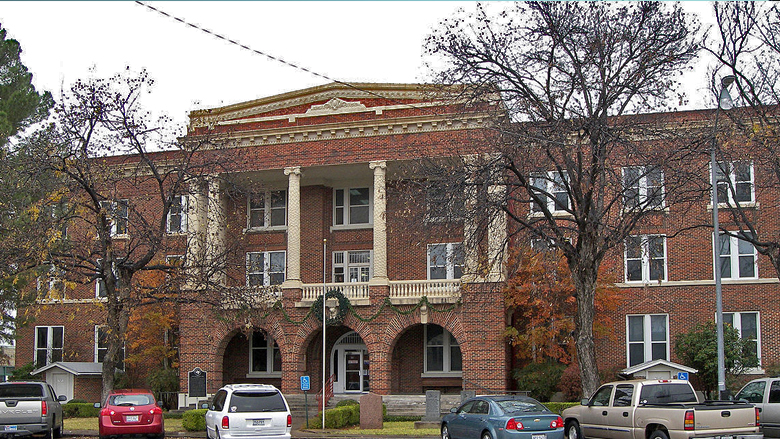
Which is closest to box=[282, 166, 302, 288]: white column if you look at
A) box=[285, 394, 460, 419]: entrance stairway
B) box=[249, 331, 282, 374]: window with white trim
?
box=[249, 331, 282, 374]: window with white trim

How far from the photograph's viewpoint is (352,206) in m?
41.3

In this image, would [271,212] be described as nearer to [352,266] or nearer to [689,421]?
[352,266]

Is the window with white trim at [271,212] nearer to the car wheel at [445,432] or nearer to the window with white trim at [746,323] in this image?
the window with white trim at [746,323]

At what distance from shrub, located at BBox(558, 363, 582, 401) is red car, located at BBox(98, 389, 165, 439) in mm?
16144

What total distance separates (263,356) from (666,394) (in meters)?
25.1

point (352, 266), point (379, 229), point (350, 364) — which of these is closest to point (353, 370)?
point (350, 364)

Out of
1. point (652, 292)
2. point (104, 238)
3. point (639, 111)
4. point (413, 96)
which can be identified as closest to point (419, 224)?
point (639, 111)

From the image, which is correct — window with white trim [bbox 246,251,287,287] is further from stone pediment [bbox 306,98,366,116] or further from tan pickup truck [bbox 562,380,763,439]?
tan pickup truck [bbox 562,380,763,439]

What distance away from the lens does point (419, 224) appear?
26609mm

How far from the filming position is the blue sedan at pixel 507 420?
63.2 ft

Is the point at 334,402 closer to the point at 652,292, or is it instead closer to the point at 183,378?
the point at 183,378

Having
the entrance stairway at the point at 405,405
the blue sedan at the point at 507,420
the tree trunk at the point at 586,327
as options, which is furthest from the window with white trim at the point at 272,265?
the blue sedan at the point at 507,420

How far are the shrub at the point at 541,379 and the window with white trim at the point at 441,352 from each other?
4.34m

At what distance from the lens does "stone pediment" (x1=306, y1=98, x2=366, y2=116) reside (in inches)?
1486
